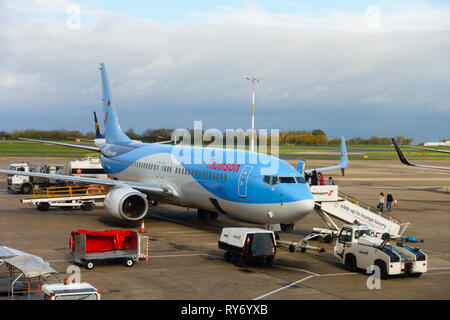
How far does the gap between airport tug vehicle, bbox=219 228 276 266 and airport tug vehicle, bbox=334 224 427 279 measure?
3034mm

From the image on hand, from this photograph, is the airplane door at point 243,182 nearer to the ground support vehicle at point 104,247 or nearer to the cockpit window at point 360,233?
the cockpit window at point 360,233

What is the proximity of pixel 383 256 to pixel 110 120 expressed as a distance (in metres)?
30.1

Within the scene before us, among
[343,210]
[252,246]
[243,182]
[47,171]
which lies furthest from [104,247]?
[47,171]

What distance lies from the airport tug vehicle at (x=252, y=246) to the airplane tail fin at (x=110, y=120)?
23304 mm

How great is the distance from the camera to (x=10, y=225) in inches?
1235

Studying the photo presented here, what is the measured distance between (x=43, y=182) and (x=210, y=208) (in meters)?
27.9

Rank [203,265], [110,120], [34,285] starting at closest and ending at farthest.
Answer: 1. [34,285]
2. [203,265]
3. [110,120]

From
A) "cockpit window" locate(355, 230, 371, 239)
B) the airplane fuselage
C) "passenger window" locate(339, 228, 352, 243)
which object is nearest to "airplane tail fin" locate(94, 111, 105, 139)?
the airplane fuselage

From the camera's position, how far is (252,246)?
21703 millimetres

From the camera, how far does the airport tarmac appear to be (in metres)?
18.0

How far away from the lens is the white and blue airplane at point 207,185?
25.0 meters

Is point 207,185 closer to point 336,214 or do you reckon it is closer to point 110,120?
point 336,214
